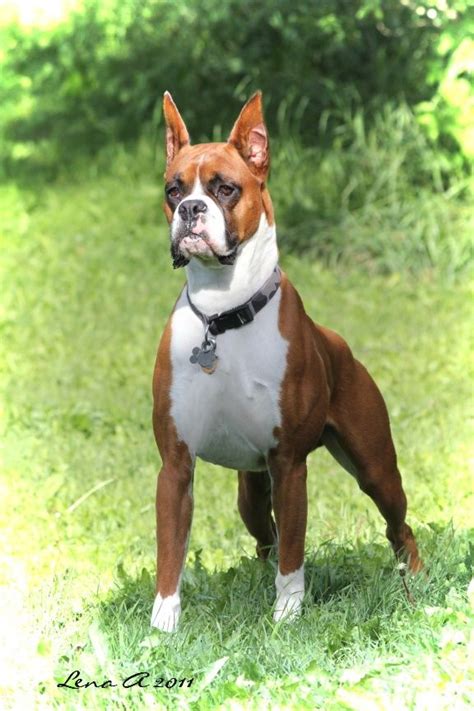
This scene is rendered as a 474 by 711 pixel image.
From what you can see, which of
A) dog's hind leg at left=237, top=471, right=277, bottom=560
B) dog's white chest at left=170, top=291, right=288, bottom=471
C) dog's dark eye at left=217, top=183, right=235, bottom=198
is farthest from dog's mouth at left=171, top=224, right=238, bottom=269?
dog's hind leg at left=237, top=471, right=277, bottom=560

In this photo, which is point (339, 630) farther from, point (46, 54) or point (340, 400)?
point (46, 54)

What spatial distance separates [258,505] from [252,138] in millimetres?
1447

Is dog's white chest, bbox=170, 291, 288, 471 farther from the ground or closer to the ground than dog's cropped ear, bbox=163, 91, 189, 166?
closer to the ground

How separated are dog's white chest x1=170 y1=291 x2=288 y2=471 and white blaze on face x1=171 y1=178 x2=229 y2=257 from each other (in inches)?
13.4

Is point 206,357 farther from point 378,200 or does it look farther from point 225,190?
point 378,200

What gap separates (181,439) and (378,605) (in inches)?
35.8

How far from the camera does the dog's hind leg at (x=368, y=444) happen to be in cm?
520

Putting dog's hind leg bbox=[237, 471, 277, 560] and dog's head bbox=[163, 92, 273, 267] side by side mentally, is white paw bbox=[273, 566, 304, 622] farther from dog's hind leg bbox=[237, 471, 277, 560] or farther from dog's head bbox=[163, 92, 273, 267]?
dog's head bbox=[163, 92, 273, 267]

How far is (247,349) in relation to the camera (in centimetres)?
472

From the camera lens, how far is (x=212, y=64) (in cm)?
1255

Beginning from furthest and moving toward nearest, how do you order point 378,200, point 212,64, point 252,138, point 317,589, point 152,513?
point 212,64 → point 378,200 → point 152,513 → point 317,589 → point 252,138

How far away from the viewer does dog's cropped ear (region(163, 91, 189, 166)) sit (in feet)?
15.9

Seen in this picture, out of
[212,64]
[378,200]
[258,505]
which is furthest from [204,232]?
[212,64]

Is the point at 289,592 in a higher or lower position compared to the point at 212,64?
lower
